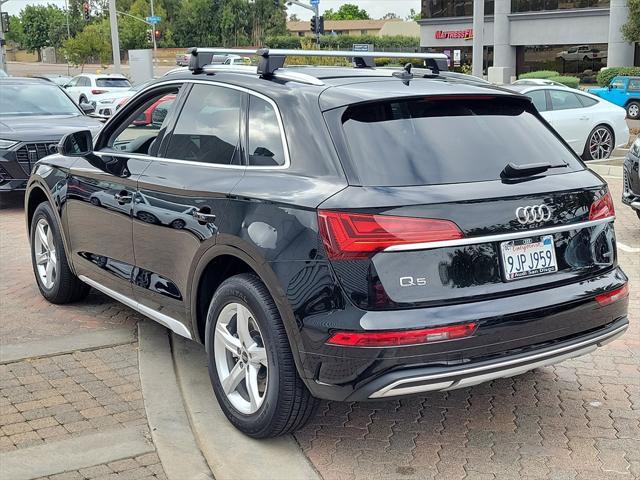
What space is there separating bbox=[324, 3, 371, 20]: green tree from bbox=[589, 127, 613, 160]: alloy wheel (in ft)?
492

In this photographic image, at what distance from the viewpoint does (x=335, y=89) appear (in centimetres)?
411

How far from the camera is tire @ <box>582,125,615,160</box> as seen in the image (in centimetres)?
1549

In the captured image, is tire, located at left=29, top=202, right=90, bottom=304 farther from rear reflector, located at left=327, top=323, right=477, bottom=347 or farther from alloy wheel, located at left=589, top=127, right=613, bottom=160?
alloy wheel, located at left=589, top=127, right=613, bottom=160

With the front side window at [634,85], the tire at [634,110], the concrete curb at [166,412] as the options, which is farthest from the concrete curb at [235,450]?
the front side window at [634,85]

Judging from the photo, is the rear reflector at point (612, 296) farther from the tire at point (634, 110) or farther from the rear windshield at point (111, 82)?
the rear windshield at point (111, 82)

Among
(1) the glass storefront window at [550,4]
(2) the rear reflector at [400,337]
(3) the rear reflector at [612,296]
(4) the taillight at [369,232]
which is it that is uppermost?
(1) the glass storefront window at [550,4]

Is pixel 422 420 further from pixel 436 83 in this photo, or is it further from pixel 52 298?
pixel 52 298

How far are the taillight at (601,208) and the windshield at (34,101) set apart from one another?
9.79 m

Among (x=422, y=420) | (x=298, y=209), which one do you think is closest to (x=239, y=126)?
(x=298, y=209)

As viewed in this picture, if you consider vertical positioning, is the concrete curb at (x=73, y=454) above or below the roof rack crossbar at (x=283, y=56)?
below

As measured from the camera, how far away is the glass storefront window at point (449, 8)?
57.8m

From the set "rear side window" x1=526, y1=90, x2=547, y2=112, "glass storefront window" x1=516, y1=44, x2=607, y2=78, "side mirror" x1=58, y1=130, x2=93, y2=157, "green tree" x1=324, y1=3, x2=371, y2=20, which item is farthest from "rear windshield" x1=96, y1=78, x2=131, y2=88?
"green tree" x1=324, y1=3, x2=371, y2=20

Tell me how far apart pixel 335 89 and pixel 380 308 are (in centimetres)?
117

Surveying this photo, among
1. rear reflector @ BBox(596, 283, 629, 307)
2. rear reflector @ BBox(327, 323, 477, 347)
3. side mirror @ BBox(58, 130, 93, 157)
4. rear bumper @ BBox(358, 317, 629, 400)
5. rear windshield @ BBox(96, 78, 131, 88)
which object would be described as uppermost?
side mirror @ BBox(58, 130, 93, 157)
